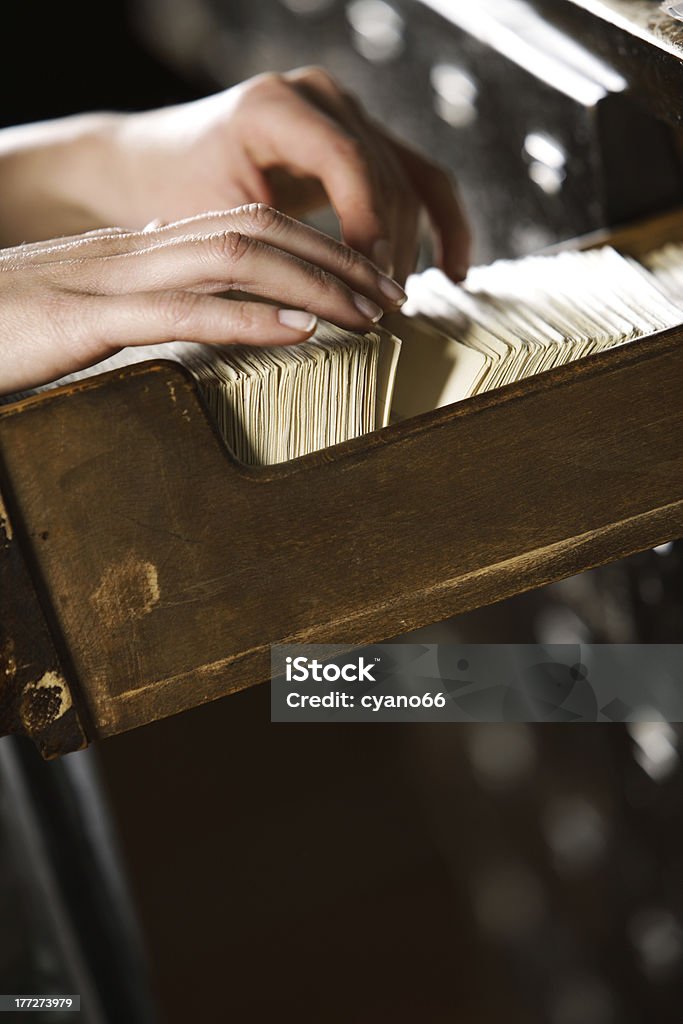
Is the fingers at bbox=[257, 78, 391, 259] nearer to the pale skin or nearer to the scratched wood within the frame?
the pale skin

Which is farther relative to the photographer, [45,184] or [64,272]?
[45,184]

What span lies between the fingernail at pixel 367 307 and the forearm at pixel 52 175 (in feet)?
1.50

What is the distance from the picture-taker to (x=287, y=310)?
0.56m

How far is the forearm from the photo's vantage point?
3.15 ft

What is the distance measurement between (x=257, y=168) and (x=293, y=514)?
401 mm

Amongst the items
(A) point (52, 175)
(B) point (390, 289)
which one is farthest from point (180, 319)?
(A) point (52, 175)

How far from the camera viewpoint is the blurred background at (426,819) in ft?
3.46

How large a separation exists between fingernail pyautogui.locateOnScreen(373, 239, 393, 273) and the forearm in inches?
13.1

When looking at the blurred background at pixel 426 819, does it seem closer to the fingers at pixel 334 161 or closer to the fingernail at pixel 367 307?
the fingers at pixel 334 161

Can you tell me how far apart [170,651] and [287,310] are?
0.18 m

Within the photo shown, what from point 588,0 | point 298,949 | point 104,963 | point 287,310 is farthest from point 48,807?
point 588,0

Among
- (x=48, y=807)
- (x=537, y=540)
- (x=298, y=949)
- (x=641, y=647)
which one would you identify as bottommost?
(x=298, y=949)

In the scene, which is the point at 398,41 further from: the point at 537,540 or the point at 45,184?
the point at 537,540

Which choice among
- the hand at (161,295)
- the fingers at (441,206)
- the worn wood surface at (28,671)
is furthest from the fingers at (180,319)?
the fingers at (441,206)
